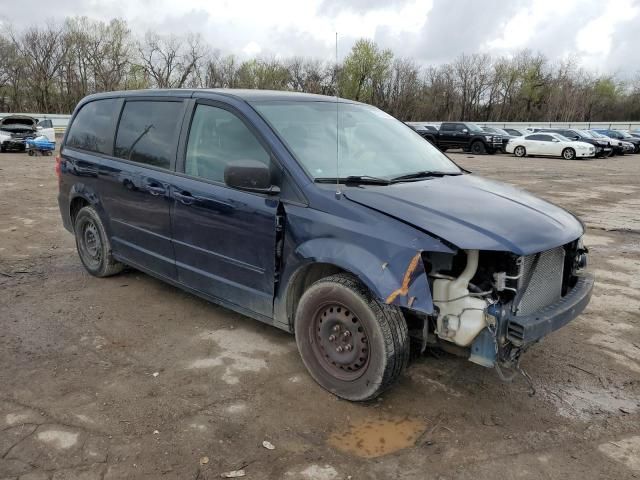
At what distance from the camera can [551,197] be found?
41.0ft

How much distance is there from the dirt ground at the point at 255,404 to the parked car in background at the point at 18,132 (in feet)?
64.8

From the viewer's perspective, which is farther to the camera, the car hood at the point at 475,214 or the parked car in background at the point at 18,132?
the parked car in background at the point at 18,132

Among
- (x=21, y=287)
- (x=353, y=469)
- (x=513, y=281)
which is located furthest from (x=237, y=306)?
(x=21, y=287)

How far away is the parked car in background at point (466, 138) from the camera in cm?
2972

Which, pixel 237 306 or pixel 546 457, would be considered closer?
pixel 546 457

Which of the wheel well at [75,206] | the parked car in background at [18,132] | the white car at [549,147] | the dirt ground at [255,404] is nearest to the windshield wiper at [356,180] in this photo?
the dirt ground at [255,404]

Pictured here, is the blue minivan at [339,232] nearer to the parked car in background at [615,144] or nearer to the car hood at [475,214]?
the car hood at [475,214]

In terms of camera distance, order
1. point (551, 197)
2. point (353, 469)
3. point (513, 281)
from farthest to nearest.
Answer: point (551, 197), point (513, 281), point (353, 469)

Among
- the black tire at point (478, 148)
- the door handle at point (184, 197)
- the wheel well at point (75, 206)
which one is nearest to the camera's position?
the door handle at point (184, 197)

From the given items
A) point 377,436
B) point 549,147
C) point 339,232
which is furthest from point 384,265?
point 549,147

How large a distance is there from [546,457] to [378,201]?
1.66m

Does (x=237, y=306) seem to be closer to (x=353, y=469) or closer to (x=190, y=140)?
(x=190, y=140)

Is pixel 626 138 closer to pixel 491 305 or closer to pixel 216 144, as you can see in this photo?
pixel 216 144

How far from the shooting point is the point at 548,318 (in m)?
2.98
